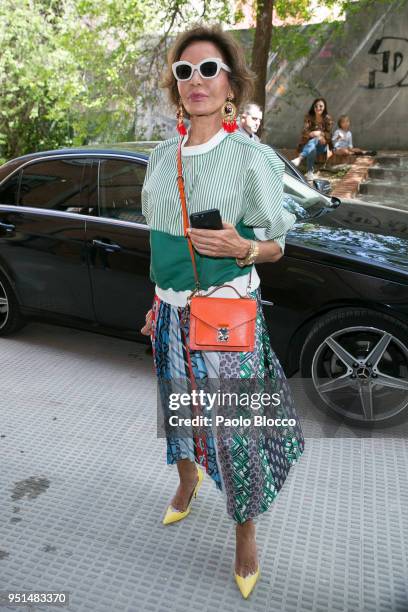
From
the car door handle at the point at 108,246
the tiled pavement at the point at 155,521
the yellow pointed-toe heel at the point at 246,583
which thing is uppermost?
the car door handle at the point at 108,246

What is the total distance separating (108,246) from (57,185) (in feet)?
2.25

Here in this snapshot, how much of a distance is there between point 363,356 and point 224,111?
5.66 feet

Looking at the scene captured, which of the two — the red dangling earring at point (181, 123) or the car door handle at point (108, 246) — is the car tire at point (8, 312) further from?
the red dangling earring at point (181, 123)

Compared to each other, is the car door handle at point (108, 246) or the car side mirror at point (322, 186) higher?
the car side mirror at point (322, 186)

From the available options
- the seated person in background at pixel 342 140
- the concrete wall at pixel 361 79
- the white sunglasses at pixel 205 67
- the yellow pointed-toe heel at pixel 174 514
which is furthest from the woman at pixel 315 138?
the white sunglasses at pixel 205 67

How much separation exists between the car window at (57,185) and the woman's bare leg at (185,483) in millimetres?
2096

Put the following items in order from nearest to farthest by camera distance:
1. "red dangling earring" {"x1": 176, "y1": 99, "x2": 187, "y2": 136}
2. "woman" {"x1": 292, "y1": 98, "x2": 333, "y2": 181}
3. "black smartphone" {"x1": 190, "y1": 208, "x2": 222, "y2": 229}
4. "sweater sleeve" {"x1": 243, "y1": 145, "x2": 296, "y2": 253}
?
"black smartphone" {"x1": 190, "y1": 208, "x2": 222, "y2": 229} → "sweater sleeve" {"x1": 243, "y1": 145, "x2": 296, "y2": 253} → "red dangling earring" {"x1": 176, "y1": 99, "x2": 187, "y2": 136} → "woman" {"x1": 292, "y1": 98, "x2": 333, "y2": 181}

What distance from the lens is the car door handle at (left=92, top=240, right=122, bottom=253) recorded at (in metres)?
4.09

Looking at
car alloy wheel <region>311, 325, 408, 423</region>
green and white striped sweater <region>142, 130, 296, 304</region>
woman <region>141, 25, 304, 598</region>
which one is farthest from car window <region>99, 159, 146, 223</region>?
green and white striped sweater <region>142, 130, 296, 304</region>

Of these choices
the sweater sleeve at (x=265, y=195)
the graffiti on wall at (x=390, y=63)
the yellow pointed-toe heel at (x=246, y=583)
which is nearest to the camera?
the sweater sleeve at (x=265, y=195)

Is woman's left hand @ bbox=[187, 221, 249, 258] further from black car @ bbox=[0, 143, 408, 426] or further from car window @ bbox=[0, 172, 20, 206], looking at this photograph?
car window @ bbox=[0, 172, 20, 206]

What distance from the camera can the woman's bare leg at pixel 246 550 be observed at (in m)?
2.45

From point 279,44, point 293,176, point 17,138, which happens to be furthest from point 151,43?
point 293,176

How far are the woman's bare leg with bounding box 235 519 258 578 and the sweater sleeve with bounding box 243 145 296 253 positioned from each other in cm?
110
